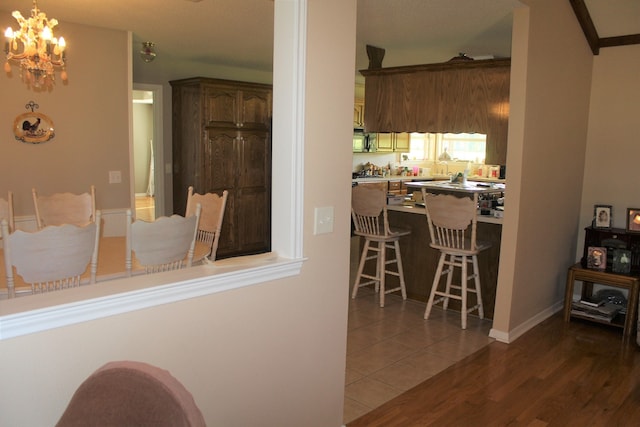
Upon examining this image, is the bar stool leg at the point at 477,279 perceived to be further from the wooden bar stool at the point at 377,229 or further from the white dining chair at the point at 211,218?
the white dining chair at the point at 211,218

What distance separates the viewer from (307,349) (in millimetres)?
2521

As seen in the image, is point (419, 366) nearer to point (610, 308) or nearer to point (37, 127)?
point (610, 308)

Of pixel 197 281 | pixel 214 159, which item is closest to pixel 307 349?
pixel 197 281

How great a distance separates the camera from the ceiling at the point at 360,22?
3865 millimetres

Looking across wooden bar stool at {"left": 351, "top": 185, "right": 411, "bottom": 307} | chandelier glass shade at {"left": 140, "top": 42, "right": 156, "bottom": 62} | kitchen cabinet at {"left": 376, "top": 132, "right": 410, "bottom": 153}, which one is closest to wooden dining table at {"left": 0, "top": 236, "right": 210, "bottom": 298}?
wooden bar stool at {"left": 351, "top": 185, "right": 411, "bottom": 307}

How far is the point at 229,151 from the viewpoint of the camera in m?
6.41

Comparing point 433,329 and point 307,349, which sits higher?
point 307,349

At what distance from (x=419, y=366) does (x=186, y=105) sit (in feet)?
13.9

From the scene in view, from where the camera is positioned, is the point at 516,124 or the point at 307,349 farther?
the point at 516,124

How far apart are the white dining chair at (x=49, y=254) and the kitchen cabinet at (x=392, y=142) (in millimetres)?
7498

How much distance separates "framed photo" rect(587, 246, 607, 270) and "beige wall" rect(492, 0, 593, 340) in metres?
0.28

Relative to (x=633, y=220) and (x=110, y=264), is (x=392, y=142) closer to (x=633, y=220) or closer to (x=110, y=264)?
(x=633, y=220)

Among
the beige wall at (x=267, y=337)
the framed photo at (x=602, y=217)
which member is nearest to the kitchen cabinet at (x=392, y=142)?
the framed photo at (x=602, y=217)

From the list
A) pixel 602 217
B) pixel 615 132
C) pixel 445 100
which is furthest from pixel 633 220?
pixel 445 100
